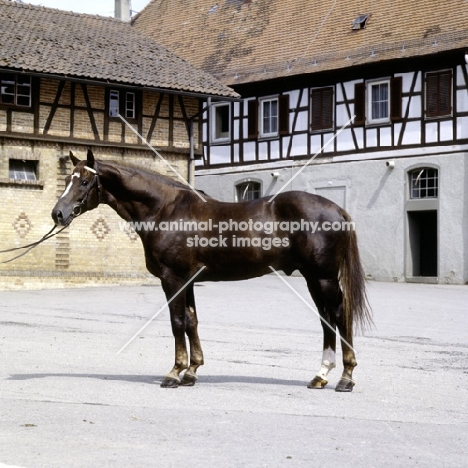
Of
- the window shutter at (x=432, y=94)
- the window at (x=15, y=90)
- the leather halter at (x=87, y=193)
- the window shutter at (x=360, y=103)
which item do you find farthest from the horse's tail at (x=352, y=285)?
the window shutter at (x=360, y=103)

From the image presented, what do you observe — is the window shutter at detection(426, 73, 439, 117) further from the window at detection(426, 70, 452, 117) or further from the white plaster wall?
the white plaster wall

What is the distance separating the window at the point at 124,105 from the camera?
30.1 m

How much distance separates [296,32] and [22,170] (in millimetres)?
13522

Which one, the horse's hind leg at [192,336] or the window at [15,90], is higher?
the window at [15,90]

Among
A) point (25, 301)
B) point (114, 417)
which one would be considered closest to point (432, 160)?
point (25, 301)

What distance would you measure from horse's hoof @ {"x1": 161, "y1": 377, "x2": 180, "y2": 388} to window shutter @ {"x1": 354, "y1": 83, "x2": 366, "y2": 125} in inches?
1024

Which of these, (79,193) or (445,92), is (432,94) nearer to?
(445,92)

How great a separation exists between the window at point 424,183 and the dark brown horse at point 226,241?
23592mm

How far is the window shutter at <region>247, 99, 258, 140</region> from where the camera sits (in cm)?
3797

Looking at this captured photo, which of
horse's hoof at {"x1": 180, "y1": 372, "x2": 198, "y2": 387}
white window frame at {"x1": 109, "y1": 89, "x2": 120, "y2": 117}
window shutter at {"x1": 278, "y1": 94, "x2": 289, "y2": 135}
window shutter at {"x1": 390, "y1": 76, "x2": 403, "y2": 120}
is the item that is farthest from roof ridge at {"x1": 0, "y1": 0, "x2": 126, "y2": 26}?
horse's hoof at {"x1": 180, "y1": 372, "x2": 198, "y2": 387}

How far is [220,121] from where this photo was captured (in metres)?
39.6

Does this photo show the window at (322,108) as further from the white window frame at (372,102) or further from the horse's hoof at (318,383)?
the horse's hoof at (318,383)

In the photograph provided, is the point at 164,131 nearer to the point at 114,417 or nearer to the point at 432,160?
the point at 432,160

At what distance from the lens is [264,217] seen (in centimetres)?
951
